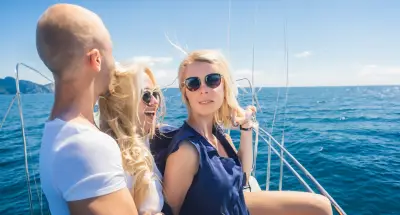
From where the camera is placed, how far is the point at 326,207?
2025 millimetres

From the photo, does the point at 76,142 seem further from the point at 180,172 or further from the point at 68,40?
the point at 180,172

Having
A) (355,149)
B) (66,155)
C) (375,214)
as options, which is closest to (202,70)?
(66,155)

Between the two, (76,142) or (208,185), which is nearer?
(76,142)

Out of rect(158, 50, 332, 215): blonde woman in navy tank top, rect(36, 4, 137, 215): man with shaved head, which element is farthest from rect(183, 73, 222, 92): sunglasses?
rect(36, 4, 137, 215): man with shaved head

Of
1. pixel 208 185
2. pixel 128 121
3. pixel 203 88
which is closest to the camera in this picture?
pixel 128 121

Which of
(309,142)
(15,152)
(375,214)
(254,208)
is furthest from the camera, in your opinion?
(309,142)

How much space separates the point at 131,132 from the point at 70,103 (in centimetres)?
55

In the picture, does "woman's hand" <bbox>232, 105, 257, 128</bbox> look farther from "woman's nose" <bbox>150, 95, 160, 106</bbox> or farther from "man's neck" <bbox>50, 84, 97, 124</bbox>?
"man's neck" <bbox>50, 84, 97, 124</bbox>

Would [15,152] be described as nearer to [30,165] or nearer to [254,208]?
[30,165]

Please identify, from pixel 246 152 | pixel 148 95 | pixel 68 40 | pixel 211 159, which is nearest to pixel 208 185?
pixel 211 159

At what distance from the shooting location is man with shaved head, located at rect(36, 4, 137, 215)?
786 millimetres

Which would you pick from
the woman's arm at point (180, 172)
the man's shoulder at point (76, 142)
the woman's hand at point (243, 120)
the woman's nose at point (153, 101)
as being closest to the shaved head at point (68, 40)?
the man's shoulder at point (76, 142)

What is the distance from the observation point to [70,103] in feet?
3.00

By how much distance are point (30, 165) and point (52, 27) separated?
8129 millimetres
